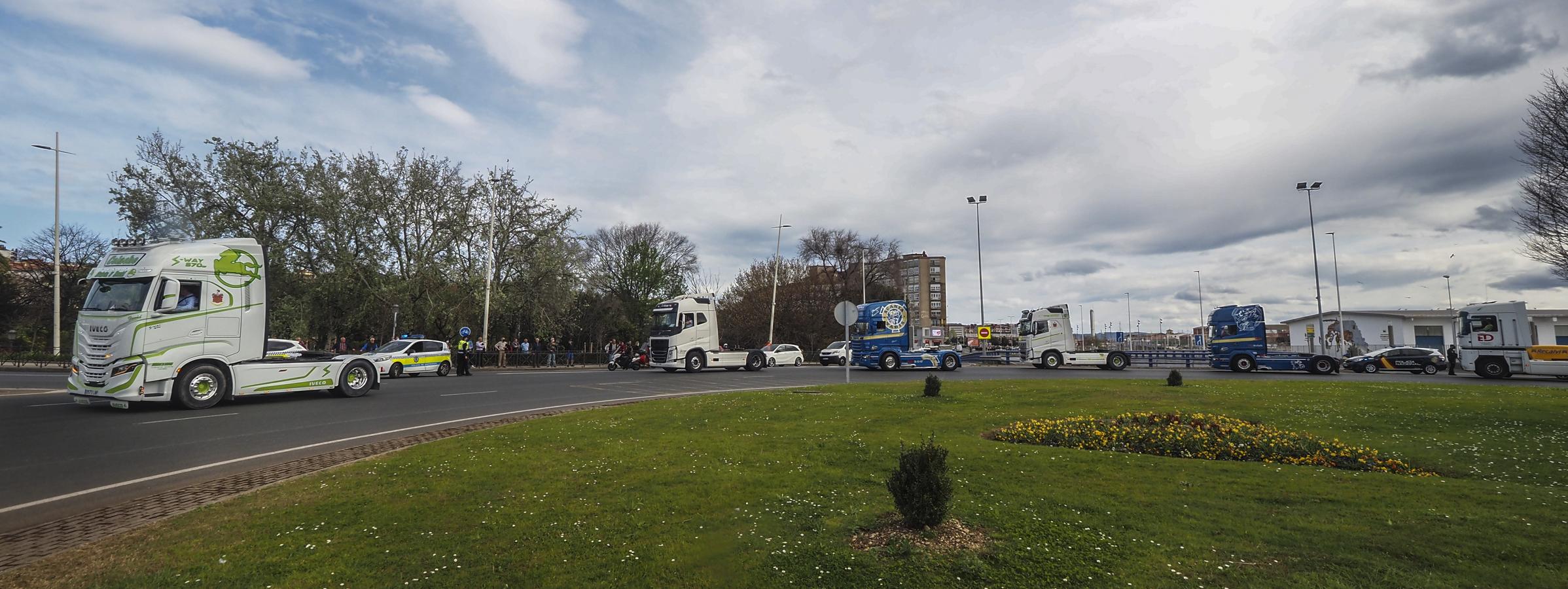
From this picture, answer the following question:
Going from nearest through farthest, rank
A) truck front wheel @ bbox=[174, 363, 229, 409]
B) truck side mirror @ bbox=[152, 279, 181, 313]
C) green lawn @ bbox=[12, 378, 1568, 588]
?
green lawn @ bbox=[12, 378, 1568, 588] < truck side mirror @ bbox=[152, 279, 181, 313] < truck front wheel @ bbox=[174, 363, 229, 409]

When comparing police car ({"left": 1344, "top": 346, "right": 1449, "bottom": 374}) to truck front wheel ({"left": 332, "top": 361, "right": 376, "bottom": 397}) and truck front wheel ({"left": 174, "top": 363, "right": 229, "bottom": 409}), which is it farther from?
truck front wheel ({"left": 174, "top": 363, "right": 229, "bottom": 409})

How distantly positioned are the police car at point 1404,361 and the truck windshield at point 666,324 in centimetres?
3546

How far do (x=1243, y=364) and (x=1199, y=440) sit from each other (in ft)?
→ 95.7

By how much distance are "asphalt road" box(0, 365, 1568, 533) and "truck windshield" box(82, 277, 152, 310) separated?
2151 millimetres

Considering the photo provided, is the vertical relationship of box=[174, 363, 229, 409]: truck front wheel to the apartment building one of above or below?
below

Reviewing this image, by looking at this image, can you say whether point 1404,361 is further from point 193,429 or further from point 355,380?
point 193,429

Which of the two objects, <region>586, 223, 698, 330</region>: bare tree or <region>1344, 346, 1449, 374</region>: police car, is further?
<region>586, 223, 698, 330</region>: bare tree

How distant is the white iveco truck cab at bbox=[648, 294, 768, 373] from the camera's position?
33.3 metres

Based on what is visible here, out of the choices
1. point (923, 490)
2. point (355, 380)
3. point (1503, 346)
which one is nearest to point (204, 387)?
point (355, 380)

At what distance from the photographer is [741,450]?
9.37 m

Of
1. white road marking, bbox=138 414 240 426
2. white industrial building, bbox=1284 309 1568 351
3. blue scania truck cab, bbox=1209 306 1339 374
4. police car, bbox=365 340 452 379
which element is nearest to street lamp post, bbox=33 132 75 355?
police car, bbox=365 340 452 379

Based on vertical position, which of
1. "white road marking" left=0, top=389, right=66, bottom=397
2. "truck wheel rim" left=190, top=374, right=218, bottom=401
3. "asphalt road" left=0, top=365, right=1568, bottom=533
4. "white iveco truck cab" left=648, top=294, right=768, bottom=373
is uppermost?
"white iveco truck cab" left=648, top=294, right=768, bottom=373

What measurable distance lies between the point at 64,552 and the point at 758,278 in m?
61.1

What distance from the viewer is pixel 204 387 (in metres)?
15.4
